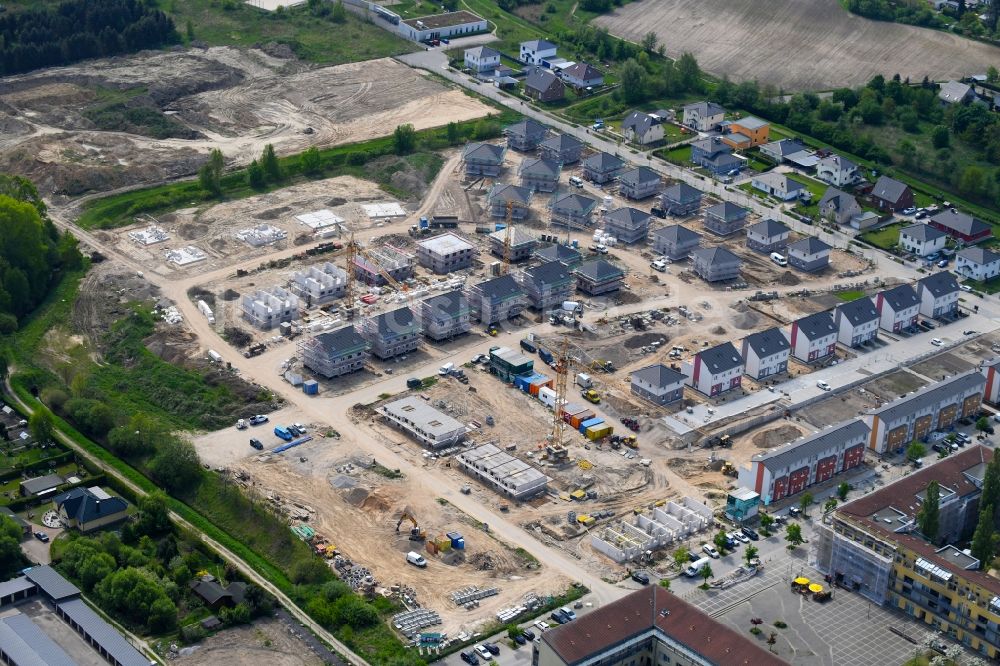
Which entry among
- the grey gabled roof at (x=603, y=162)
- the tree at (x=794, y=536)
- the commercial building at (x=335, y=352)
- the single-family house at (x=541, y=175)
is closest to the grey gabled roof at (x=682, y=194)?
the grey gabled roof at (x=603, y=162)

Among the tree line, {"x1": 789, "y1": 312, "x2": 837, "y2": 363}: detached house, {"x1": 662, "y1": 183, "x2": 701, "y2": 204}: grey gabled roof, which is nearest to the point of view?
{"x1": 789, "y1": 312, "x2": 837, "y2": 363}: detached house

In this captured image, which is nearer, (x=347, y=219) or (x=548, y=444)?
(x=548, y=444)

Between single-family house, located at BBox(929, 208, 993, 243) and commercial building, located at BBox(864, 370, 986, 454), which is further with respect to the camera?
single-family house, located at BBox(929, 208, 993, 243)

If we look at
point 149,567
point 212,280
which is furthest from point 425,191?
point 149,567

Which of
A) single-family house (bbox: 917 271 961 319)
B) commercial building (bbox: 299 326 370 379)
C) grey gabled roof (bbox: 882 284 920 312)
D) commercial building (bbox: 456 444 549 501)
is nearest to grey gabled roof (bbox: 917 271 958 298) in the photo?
single-family house (bbox: 917 271 961 319)

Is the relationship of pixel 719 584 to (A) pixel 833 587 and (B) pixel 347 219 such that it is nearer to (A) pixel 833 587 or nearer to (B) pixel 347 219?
(A) pixel 833 587

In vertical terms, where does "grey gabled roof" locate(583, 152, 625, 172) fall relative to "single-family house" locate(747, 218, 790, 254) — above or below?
above

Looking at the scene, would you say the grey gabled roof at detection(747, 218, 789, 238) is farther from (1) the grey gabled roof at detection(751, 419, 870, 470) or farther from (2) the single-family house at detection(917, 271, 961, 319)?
(1) the grey gabled roof at detection(751, 419, 870, 470)
